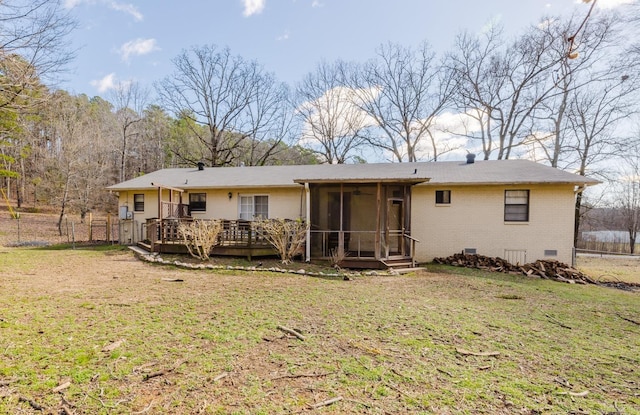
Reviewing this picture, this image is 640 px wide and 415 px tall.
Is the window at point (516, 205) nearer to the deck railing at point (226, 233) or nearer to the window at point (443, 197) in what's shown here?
the window at point (443, 197)

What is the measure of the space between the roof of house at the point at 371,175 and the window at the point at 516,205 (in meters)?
0.64

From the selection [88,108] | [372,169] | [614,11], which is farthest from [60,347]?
[88,108]

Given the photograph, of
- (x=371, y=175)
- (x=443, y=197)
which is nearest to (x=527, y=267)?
(x=443, y=197)

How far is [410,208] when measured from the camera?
430 inches

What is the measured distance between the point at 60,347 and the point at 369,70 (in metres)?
26.2

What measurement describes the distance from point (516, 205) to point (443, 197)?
249cm

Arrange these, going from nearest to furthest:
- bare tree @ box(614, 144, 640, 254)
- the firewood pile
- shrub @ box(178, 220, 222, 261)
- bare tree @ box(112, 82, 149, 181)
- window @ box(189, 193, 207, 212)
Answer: the firewood pile → shrub @ box(178, 220, 222, 261) → window @ box(189, 193, 207, 212) → bare tree @ box(614, 144, 640, 254) → bare tree @ box(112, 82, 149, 181)

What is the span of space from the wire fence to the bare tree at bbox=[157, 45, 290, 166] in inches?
401

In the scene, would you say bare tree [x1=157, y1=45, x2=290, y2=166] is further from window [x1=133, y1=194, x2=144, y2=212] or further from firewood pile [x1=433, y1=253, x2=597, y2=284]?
firewood pile [x1=433, y1=253, x2=597, y2=284]

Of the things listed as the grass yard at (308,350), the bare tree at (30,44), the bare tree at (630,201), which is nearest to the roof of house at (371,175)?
the bare tree at (30,44)

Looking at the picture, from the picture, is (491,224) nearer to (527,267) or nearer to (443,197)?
(527,267)

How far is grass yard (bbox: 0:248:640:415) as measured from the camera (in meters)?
2.62

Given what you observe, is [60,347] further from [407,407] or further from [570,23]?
[570,23]

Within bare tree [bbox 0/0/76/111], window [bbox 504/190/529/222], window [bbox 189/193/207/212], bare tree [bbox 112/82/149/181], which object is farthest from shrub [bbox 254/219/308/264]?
bare tree [bbox 112/82/149/181]
